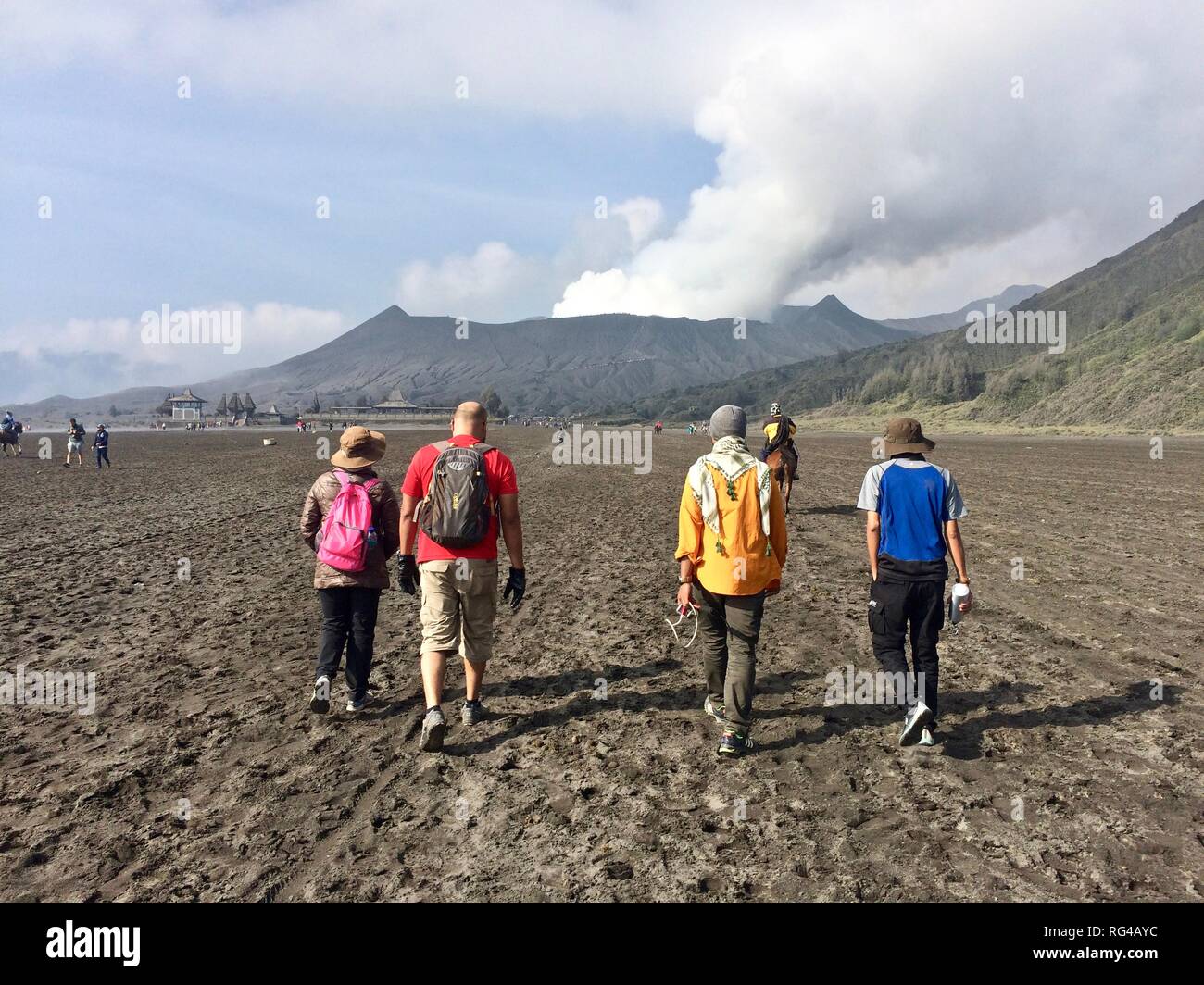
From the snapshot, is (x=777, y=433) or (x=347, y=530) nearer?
(x=347, y=530)

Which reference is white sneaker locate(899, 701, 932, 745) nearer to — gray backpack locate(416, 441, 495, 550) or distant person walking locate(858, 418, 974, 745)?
distant person walking locate(858, 418, 974, 745)

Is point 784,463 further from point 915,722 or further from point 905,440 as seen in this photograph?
point 915,722

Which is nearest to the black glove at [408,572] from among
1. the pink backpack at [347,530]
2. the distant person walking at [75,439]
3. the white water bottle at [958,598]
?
the pink backpack at [347,530]

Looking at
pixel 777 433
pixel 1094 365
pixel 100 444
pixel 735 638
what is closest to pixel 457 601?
pixel 735 638

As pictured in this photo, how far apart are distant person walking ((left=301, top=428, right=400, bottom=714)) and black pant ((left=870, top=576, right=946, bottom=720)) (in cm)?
353

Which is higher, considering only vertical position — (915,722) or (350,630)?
(350,630)

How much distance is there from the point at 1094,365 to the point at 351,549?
114464 mm

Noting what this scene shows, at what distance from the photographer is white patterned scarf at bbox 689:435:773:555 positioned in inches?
183

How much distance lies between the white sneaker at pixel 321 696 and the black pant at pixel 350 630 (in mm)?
49

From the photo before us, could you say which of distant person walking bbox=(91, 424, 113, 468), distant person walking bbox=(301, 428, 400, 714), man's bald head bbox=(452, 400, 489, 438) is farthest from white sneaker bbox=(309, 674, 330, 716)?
distant person walking bbox=(91, 424, 113, 468)

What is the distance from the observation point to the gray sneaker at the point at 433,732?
4.86m

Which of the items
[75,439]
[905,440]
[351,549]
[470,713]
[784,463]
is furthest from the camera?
[75,439]

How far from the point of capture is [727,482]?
4.66 metres
